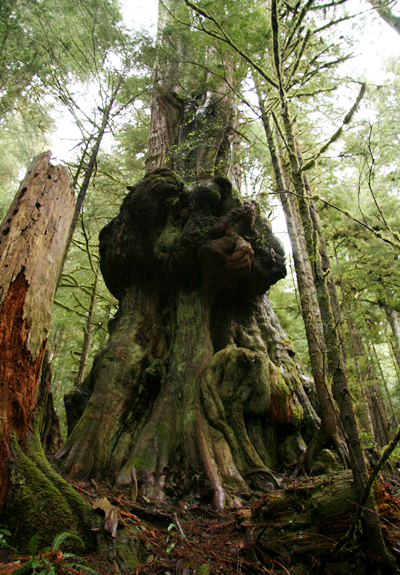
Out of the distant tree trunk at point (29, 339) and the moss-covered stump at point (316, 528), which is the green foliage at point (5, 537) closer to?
the distant tree trunk at point (29, 339)

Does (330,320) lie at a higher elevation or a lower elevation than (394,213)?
lower

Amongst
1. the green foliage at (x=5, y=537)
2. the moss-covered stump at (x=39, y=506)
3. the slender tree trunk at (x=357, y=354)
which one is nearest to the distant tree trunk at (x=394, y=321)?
the slender tree trunk at (x=357, y=354)

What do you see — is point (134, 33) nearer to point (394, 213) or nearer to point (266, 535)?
point (394, 213)

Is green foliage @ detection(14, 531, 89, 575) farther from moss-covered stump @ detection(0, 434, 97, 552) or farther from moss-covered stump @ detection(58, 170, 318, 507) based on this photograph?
moss-covered stump @ detection(58, 170, 318, 507)

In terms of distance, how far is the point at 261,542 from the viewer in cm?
228

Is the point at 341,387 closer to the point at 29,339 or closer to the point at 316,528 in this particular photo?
the point at 316,528

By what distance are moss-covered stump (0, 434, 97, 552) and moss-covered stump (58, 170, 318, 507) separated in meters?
1.51

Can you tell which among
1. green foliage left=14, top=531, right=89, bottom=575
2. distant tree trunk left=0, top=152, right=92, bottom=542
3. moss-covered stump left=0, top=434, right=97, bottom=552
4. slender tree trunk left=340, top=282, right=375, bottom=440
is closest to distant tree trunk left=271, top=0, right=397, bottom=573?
green foliage left=14, top=531, right=89, bottom=575

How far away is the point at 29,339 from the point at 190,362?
3.15 metres

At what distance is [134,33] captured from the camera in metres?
8.37

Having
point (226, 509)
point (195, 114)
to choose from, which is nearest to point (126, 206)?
point (195, 114)

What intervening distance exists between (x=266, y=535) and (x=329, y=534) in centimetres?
A: 50

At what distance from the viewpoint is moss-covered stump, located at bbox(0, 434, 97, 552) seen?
200 cm

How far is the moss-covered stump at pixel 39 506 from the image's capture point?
2.00 m
